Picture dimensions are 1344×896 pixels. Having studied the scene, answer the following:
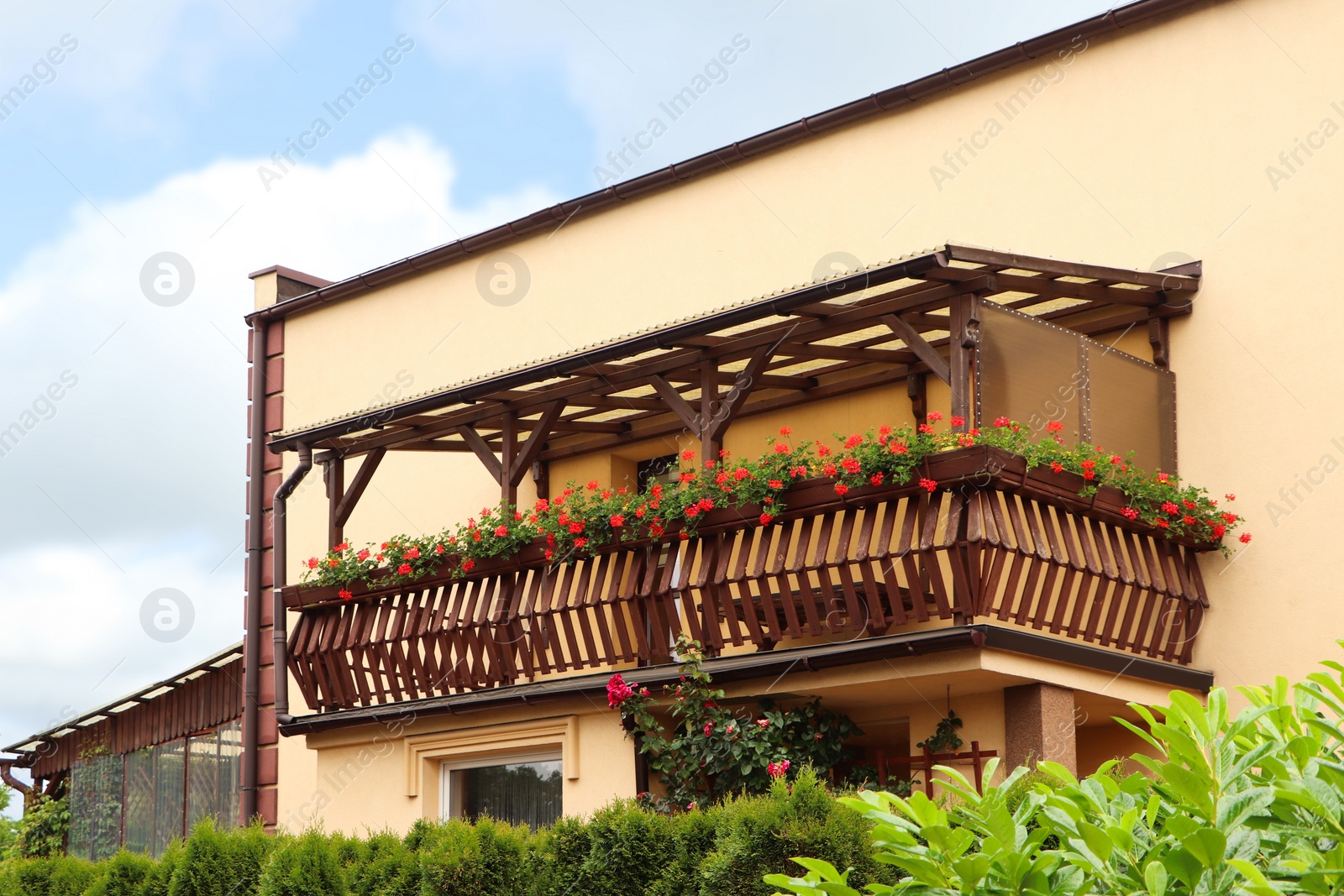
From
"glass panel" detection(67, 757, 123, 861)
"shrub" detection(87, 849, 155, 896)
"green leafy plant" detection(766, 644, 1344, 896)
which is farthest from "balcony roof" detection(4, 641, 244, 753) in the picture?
"green leafy plant" detection(766, 644, 1344, 896)

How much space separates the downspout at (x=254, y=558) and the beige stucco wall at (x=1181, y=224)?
4125 millimetres

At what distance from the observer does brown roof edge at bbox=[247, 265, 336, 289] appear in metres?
15.9

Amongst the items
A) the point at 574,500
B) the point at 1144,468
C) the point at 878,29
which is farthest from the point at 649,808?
the point at 878,29

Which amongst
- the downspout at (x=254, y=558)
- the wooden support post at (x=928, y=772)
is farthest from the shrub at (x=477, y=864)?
the downspout at (x=254, y=558)

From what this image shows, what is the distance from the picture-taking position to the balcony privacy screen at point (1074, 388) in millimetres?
9023

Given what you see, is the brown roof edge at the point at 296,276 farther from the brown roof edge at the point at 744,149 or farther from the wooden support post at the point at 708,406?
the wooden support post at the point at 708,406

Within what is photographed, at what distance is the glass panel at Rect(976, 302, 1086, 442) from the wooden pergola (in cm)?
14

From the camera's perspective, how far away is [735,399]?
9.84 m

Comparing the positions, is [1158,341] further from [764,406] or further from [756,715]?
[756,715]

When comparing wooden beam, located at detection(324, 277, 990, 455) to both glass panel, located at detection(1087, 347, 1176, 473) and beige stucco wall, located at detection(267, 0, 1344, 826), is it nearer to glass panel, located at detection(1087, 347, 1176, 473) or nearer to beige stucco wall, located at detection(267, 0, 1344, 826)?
glass panel, located at detection(1087, 347, 1176, 473)

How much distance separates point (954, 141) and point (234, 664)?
9208mm

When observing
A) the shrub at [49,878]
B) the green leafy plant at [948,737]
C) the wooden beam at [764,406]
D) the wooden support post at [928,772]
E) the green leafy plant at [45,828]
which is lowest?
the green leafy plant at [45,828]

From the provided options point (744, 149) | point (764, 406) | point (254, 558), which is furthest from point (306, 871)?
point (254, 558)

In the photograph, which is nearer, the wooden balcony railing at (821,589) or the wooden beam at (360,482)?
the wooden balcony railing at (821,589)
